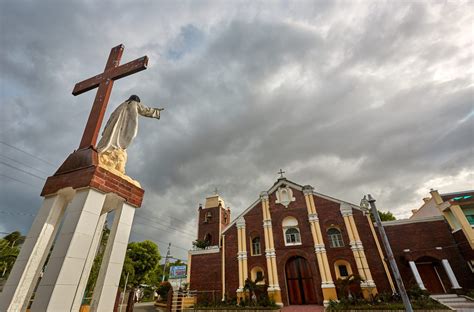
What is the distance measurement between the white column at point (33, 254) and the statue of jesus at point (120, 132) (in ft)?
3.10

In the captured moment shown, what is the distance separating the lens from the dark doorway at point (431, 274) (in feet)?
50.3

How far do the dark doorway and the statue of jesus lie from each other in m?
20.2

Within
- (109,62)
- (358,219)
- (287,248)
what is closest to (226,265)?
(287,248)

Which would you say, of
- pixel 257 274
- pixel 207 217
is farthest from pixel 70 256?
pixel 207 217

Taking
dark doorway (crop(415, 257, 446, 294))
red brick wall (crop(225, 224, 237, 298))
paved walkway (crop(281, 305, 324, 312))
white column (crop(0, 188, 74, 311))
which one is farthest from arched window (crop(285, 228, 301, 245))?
white column (crop(0, 188, 74, 311))

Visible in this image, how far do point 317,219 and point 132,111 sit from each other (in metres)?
17.5

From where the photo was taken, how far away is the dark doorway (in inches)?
604

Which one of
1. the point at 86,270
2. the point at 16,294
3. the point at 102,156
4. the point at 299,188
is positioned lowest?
the point at 16,294

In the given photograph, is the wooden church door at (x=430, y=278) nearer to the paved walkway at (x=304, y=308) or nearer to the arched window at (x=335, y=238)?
the arched window at (x=335, y=238)

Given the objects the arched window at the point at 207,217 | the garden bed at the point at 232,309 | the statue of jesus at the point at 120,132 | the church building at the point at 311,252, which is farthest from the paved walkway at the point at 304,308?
the statue of jesus at the point at 120,132

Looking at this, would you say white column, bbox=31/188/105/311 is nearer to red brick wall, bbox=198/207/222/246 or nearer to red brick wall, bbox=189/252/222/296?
red brick wall, bbox=189/252/222/296

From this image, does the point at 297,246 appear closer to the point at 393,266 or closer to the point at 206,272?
the point at 206,272

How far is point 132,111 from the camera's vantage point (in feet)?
18.4

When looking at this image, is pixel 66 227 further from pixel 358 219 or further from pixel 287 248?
pixel 358 219
